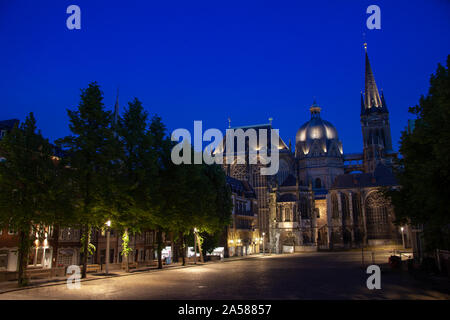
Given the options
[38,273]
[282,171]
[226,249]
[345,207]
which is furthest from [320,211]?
[38,273]

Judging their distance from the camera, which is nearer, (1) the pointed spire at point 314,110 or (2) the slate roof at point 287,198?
(2) the slate roof at point 287,198

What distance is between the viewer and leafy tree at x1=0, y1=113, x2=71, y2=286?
909 inches

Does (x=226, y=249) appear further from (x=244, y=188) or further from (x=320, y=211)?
(x=320, y=211)

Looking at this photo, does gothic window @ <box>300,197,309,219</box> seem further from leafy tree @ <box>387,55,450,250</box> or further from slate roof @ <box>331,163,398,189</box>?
leafy tree @ <box>387,55,450,250</box>

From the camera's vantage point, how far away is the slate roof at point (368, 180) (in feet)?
296

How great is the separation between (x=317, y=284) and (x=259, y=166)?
245 feet

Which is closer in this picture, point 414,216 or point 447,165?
point 447,165

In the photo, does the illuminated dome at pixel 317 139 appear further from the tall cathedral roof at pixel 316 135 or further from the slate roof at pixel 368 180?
the slate roof at pixel 368 180

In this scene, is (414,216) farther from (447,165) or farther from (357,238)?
(357,238)

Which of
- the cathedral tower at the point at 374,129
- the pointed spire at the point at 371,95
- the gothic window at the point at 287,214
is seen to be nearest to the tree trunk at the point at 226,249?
the gothic window at the point at 287,214

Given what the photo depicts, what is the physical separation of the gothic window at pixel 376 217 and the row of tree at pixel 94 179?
64333 mm

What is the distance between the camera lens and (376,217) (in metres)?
88.6

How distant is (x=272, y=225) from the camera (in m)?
84.9
